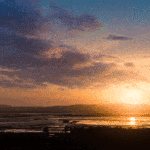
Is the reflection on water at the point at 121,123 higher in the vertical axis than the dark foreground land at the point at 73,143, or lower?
lower

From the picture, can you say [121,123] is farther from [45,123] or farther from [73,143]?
[73,143]

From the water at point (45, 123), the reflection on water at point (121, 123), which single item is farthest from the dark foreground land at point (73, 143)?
the reflection on water at point (121, 123)

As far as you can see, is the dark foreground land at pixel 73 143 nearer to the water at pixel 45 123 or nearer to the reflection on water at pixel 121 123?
the water at pixel 45 123

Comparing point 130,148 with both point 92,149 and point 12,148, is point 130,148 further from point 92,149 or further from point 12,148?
point 12,148

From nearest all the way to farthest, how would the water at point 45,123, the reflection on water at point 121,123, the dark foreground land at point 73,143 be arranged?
1. the dark foreground land at point 73,143
2. the water at point 45,123
3. the reflection on water at point 121,123

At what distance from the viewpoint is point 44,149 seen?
24438mm

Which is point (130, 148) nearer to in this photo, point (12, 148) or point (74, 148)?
point (74, 148)

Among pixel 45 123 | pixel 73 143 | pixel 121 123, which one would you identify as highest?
pixel 73 143

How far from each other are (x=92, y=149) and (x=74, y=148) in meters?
2.15

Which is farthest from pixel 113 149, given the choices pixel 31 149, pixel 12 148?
pixel 12 148

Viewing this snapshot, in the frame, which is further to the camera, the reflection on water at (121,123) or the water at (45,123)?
the reflection on water at (121,123)

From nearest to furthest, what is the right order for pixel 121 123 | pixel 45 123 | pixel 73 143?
pixel 73 143, pixel 45 123, pixel 121 123

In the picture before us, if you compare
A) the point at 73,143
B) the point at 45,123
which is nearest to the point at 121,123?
the point at 45,123

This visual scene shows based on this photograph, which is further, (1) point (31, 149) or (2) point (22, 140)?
(2) point (22, 140)
